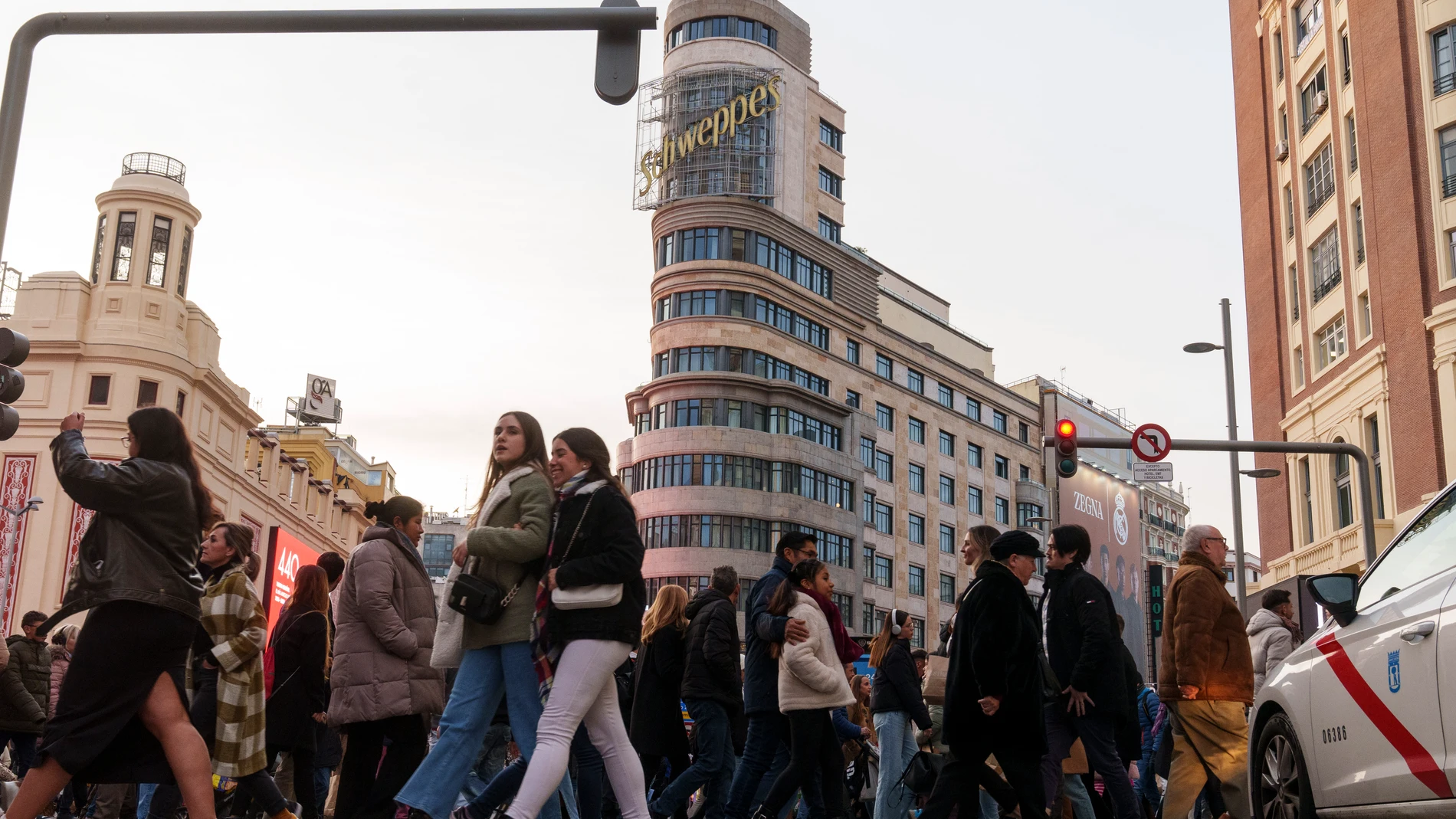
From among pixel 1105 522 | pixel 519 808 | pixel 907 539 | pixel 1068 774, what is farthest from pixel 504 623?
pixel 907 539

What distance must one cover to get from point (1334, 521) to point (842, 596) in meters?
32.0

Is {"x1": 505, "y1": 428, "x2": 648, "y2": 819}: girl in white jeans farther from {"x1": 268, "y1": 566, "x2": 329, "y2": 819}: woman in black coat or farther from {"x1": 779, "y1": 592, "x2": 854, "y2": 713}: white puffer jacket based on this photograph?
{"x1": 268, "y1": 566, "x2": 329, "y2": 819}: woman in black coat

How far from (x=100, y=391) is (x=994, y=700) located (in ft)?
147

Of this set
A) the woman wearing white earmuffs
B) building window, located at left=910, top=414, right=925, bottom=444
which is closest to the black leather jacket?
the woman wearing white earmuffs

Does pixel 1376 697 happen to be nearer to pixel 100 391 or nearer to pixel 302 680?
pixel 302 680

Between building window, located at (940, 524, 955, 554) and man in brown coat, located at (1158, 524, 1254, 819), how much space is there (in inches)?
2832

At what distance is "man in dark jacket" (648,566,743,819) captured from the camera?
9039mm

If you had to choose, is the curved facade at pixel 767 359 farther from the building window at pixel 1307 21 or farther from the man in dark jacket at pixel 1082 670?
the man in dark jacket at pixel 1082 670

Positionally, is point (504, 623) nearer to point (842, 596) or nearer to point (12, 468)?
point (12, 468)

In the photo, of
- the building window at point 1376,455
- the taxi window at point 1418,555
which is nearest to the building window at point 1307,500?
the building window at point 1376,455

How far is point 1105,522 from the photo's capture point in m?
50.6

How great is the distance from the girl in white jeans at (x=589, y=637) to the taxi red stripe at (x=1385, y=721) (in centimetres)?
298

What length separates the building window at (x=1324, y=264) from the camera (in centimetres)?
3850

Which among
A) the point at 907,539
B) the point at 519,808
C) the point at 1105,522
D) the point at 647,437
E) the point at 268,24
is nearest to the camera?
the point at 519,808
